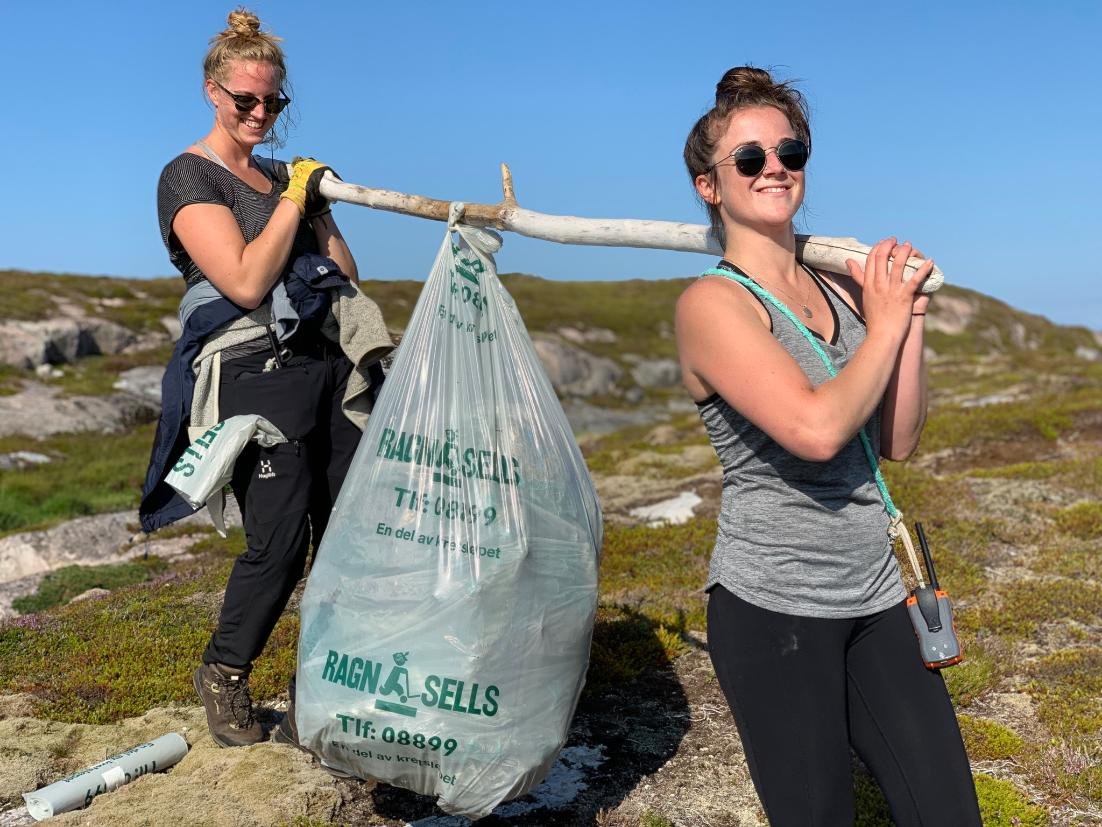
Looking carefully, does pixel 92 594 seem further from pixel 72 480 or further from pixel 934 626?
pixel 72 480

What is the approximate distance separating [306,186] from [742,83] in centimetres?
205

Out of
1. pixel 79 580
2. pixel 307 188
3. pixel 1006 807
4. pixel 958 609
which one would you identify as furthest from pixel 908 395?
pixel 79 580

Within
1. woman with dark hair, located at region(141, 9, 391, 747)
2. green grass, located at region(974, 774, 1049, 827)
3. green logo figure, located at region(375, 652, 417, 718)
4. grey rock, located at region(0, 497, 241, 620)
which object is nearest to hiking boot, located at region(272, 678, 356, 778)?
woman with dark hair, located at region(141, 9, 391, 747)

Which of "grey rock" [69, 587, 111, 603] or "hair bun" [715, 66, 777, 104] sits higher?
"hair bun" [715, 66, 777, 104]

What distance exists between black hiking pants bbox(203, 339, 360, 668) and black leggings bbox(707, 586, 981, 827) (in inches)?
85.0

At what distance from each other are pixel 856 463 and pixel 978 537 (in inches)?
250

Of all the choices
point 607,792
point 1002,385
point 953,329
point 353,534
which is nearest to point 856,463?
point 353,534

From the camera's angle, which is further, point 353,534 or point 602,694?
point 602,694

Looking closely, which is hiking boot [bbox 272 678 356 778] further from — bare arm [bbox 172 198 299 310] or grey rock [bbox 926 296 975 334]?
grey rock [bbox 926 296 975 334]

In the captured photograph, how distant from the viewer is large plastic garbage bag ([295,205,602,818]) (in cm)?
337

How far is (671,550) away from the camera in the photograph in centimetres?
894

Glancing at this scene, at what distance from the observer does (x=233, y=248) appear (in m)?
4.10

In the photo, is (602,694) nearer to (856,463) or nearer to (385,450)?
(385,450)

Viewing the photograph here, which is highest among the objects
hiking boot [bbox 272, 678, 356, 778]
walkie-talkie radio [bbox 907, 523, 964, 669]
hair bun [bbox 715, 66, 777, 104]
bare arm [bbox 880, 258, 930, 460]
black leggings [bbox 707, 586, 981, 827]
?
hair bun [bbox 715, 66, 777, 104]
